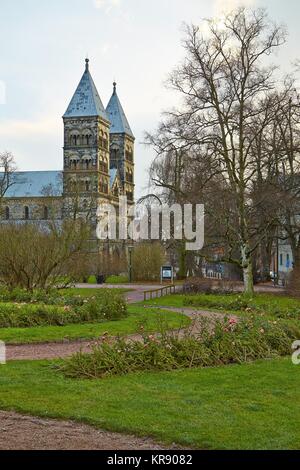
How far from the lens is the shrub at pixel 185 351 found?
11.9m

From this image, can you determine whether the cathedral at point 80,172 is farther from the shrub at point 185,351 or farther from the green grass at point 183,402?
the green grass at point 183,402

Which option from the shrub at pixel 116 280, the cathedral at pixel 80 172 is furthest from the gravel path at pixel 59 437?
the cathedral at pixel 80 172

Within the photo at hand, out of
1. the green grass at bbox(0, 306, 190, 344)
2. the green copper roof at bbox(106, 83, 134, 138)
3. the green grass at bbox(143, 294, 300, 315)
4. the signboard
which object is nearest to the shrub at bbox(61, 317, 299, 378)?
the green grass at bbox(0, 306, 190, 344)

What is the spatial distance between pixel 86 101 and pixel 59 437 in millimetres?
83932

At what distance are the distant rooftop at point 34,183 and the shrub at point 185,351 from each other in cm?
7833

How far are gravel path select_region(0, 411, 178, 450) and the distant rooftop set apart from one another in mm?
83450

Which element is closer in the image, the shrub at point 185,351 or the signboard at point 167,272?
the shrub at point 185,351

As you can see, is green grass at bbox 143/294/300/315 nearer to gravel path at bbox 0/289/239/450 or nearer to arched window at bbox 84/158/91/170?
gravel path at bbox 0/289/239/450

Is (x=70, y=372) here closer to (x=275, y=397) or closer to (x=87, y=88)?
(x=275, y=397)

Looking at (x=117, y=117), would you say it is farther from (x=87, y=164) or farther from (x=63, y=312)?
(x=63, y=312)

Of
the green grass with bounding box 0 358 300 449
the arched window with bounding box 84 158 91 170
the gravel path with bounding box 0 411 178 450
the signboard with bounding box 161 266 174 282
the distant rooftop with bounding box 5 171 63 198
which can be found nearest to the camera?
the gravel path with bounding box 0 411 178 450

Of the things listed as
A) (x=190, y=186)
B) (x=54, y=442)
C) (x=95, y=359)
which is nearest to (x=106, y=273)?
(x=190, y=186)

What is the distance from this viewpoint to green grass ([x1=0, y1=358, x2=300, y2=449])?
7848 mm

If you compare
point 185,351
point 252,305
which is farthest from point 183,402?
point 252,305
